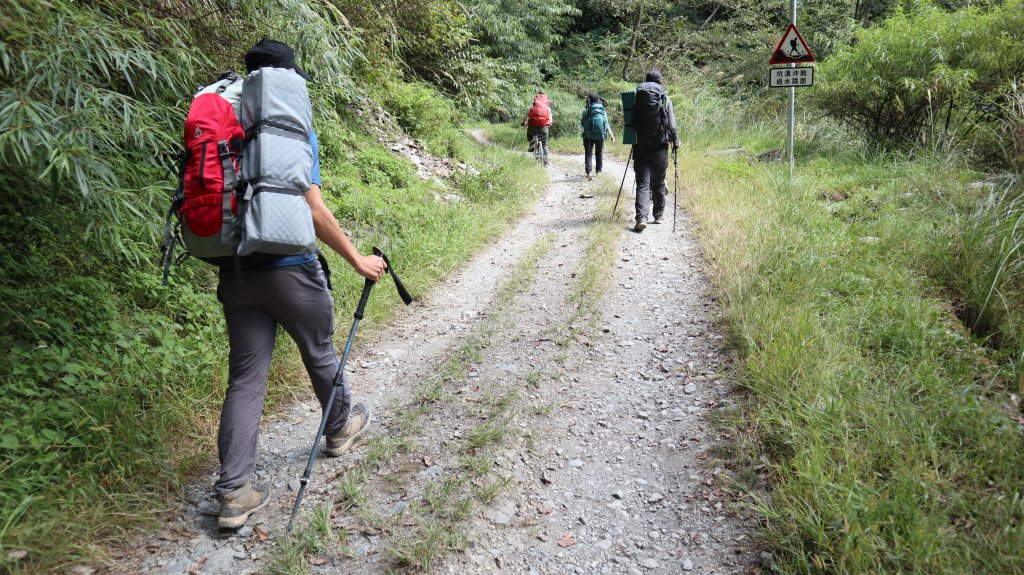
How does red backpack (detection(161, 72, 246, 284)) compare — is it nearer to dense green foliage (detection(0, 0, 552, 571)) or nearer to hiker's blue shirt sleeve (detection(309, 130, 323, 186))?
hiker's blue shirt sleeve (detection(309, 130, 323, 186))

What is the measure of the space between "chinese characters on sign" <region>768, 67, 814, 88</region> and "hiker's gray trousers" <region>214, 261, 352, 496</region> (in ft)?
25.5

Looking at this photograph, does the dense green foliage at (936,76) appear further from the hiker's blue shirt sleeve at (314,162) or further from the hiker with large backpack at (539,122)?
the hiker's blue shirt sleeve at (314,162)

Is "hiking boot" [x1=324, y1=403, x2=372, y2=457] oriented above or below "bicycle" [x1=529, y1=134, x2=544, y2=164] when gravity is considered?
below

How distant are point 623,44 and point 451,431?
24180 millimetres

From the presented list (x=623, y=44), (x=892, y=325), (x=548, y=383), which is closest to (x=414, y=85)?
(x=548, y=383)

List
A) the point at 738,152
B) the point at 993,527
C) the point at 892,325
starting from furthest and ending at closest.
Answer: the point at 738,152 → the point at 892,325 → the point at 993,527

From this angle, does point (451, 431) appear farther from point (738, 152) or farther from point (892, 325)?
point (738, 152)

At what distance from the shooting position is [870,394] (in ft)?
9.49

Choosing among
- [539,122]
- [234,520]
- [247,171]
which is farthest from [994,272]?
[539,122]

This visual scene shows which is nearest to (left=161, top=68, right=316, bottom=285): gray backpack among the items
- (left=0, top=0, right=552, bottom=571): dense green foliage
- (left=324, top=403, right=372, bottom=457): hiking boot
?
(left=0, top=0, right=552, bottom=571): dense green foliage

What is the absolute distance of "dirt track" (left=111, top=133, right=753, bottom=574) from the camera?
96.5 inches

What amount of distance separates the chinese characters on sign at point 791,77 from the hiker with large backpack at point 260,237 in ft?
25.0

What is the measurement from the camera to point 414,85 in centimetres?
1073

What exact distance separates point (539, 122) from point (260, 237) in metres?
11.5
